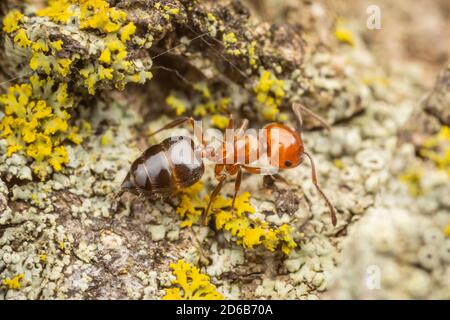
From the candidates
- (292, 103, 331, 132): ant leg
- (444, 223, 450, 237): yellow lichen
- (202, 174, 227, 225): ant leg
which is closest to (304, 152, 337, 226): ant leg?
(292, 103, 331, 132): ant leg

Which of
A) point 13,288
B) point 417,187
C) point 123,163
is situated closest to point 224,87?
point 123,163

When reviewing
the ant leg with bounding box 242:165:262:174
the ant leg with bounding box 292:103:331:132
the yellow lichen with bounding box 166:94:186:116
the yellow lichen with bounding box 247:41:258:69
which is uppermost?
the yellow lichen with bounding box 247:41:258:69

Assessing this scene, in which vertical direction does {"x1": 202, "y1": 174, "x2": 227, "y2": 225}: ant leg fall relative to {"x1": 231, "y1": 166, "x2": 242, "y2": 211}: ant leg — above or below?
below

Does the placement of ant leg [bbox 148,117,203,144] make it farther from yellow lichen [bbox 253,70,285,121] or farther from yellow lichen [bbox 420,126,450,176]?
yellow lichen [bbox 420,126,450,176]

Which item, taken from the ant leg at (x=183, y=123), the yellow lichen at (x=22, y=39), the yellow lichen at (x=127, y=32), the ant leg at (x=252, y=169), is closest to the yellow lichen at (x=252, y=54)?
the ant leg at (x=183, y=123)

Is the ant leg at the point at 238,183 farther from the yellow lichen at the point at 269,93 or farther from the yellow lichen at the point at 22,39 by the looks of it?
the yellow lichen at the point at 22,39
